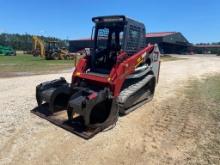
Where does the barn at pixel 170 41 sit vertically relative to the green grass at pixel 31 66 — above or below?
above

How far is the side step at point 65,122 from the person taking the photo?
5159mm

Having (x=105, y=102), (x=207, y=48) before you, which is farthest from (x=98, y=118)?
(x=207, y=48)

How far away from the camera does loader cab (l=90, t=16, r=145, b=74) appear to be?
6875mm

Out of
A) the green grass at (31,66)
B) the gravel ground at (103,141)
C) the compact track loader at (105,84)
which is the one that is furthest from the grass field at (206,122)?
the green grass at (31,66)

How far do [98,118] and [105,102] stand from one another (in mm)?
419

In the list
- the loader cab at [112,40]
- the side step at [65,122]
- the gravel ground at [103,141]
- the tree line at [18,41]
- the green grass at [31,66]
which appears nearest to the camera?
the gravel ground at [103,141]

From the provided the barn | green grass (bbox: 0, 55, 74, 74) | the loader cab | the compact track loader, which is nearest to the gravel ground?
the compact track loader

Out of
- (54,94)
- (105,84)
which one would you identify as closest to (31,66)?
(54,94)

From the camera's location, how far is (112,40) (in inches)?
291

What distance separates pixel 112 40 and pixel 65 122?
2841 mm

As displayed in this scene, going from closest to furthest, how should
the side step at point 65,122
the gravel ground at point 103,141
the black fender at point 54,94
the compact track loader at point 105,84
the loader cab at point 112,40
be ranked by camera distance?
the gravel ground at point 103,141
the side step at point 65,122
the compact track loader at point 105,84
the black fender at point 54,94
the loader cab at point 112,40

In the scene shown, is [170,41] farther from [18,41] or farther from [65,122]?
[65,122]

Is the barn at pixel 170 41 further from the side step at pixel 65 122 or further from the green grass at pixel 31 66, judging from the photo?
the side step at pixel 65 122

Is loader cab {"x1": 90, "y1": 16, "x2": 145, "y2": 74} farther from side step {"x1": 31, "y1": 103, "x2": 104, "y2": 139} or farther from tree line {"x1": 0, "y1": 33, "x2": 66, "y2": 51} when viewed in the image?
tree line {"x1": 0, "y1": 33, "x2": 66, "y2": 51}
